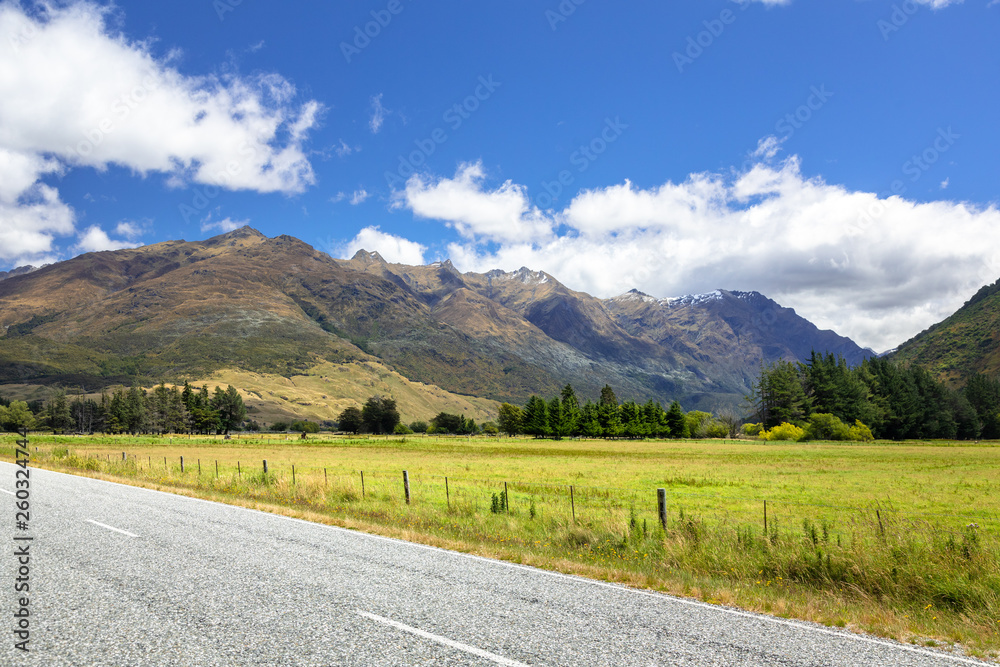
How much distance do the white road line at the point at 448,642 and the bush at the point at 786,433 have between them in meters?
119

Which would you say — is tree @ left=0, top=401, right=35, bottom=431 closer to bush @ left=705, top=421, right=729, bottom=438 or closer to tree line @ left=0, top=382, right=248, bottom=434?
tree line @ left=0, top=382, right=248, bottom=434

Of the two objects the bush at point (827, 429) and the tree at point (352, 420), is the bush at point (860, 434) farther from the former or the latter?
the tree at point (352, 420)

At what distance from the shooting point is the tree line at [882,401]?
112 m

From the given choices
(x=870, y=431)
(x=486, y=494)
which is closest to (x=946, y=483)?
(x=486, y=494)

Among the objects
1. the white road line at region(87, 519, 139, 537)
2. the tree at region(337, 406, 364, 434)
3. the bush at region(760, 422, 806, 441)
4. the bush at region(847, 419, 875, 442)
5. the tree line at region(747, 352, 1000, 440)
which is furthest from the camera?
the tree at region(337, 406, 364, 434)

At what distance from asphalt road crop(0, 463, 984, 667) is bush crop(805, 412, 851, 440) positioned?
373ft

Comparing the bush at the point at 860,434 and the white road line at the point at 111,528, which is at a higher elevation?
the white road line at the point at 111,528

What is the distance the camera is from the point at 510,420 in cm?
14600

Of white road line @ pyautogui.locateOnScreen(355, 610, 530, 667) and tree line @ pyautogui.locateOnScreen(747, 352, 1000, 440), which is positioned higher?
white road line @ pyautogui.locateOnScreen(355, 610, 530, 667)

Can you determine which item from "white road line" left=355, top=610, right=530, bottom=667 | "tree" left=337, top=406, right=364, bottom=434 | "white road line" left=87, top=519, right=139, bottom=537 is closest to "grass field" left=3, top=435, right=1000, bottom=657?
"white road line" left=355, top=610, right=530, bottom=667

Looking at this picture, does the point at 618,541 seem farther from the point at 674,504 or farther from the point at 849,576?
the point at 674,504

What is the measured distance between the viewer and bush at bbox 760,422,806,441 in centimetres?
10812

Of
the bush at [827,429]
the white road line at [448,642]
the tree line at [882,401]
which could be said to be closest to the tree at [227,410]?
the tree line at [882,401]

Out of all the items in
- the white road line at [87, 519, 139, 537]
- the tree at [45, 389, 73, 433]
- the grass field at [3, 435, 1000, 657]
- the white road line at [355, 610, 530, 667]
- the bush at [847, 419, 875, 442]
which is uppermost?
the tree at [45, 389, 73, 433]
